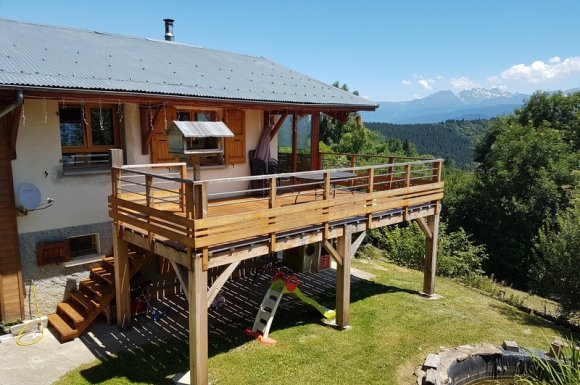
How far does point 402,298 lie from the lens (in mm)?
11812

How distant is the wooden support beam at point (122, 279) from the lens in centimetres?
876

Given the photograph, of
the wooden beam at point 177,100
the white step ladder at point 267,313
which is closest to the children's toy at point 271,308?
the white step ladder at point 267,313

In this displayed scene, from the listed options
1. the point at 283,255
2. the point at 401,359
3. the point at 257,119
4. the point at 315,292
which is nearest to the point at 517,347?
the point at 401,359

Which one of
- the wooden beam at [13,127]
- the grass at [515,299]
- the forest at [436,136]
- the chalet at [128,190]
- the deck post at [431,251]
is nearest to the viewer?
the chalet at [128,190]

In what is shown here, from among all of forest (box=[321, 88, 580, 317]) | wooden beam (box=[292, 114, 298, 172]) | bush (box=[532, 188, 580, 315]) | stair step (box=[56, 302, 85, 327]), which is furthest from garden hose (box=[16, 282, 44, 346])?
bush (box=[532, 188, 580, 315])

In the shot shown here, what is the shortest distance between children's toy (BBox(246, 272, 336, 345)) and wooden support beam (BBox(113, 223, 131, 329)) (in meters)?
2.65

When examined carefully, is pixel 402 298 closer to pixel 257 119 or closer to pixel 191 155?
pixel 257 119

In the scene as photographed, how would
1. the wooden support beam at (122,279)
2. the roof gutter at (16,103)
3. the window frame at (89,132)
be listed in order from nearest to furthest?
the roof gutter at (16,103), the wooden support beam at (122,279), the window frame at (89,132)

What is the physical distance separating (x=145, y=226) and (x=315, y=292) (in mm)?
5959

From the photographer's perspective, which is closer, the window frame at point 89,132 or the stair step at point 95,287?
the stair step at point 95,287

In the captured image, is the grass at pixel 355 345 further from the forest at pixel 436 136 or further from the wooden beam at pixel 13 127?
the forest at pixel 436 136

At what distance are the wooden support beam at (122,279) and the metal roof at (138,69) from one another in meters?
3.11

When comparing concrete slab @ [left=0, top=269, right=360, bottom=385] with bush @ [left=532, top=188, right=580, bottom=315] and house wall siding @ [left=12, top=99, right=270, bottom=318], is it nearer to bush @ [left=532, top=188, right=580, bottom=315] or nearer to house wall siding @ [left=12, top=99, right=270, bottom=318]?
house wall siding @ [left=12, top=99, right=270, bottom=318]

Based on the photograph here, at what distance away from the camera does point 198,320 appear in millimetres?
6812
